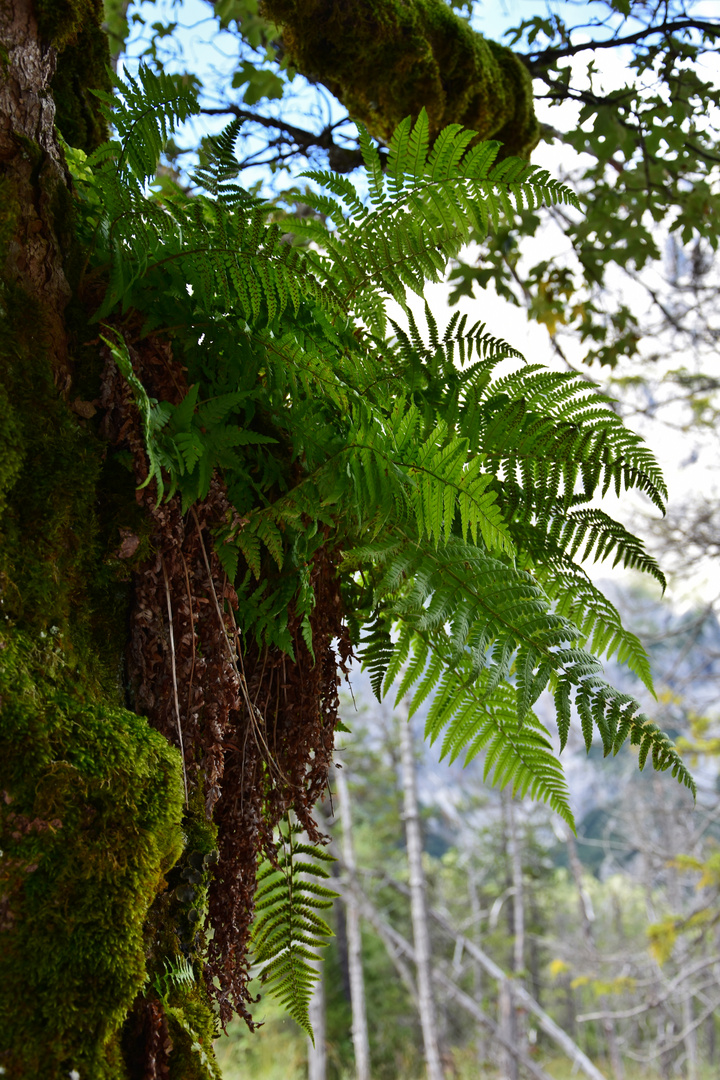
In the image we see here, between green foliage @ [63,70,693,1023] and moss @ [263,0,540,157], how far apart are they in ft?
4.18

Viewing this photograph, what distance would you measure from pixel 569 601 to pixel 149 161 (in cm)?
100

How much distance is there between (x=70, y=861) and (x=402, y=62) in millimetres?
2383

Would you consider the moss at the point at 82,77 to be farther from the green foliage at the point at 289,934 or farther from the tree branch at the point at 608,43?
the tree branch at the point at 608,43

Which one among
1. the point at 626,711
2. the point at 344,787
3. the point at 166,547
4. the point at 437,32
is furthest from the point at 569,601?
the point at 344,787

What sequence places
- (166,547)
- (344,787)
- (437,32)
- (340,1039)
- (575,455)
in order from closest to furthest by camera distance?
1. (166,547)
2. (575,455)
3. (437,32)
4. (344,787)
5. (340,1039)

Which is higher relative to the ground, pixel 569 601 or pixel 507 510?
pixel 507 510

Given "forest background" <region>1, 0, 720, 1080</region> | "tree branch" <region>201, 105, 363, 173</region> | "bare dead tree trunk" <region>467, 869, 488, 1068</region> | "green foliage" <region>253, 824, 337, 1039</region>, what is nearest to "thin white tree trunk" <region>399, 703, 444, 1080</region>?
"forest background" <region>1, 0, 720, 1080</region>

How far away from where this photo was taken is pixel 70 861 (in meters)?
0.71

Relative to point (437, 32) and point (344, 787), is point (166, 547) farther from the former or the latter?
point (344, 787)

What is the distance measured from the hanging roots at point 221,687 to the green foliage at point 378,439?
5 cm

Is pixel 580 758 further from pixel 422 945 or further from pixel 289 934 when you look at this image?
pixel 289 934

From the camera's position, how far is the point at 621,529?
1.46m

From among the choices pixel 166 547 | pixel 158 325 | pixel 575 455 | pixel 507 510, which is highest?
pixel 575 455

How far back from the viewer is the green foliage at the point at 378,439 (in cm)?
103
